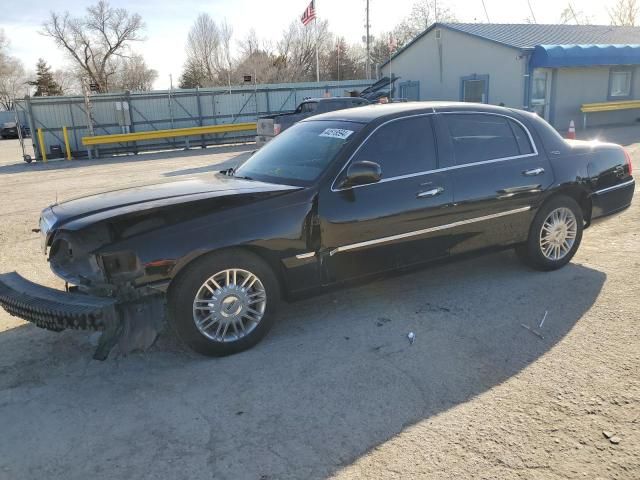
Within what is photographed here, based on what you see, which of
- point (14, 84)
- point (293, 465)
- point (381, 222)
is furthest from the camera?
point (14, 84)

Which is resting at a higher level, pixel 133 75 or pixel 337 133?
pixel 133 75

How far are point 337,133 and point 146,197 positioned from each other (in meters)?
1.64

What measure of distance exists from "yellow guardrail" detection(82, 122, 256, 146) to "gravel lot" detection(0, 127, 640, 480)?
16.9 meters

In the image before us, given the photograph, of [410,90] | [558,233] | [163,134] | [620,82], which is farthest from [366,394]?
[410,90]

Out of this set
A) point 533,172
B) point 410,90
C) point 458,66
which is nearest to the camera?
point 533,172

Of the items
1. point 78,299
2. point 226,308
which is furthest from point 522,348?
point 78,299

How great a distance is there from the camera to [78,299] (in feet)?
11.2

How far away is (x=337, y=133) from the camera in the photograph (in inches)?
179

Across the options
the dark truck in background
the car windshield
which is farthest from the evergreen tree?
the car windshield

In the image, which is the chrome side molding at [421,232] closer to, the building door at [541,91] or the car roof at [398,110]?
the car roof at [398,110]

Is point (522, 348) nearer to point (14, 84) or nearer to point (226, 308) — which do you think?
point (226, 308)

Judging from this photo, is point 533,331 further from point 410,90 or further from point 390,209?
point 410,90

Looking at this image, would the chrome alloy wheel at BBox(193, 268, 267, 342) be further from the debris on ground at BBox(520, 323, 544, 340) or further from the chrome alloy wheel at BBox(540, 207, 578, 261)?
the chrome alloy wheel at BBox(540, 207, 578, 261)

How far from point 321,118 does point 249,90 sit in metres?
20.5
